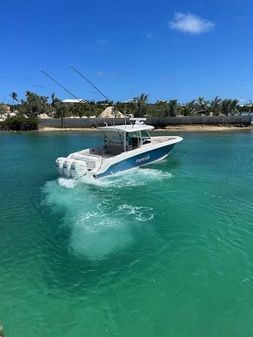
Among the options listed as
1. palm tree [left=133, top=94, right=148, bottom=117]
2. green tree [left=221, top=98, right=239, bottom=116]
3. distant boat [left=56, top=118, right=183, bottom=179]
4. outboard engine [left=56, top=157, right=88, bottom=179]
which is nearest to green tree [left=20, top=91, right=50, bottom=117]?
palm tree [left=133, top=94, right=148, bottom=117]

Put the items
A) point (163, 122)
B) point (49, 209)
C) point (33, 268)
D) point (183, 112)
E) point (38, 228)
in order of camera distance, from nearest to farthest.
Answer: point (33, 268) → point (38, 228) → point (49, 209) → point (163, 122) → point (183, 112)

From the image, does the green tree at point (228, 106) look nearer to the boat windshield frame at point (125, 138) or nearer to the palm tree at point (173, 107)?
the palm tree at point (173, 107)

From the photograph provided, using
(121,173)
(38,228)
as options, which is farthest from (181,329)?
(121,173)

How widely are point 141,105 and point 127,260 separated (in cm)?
9257

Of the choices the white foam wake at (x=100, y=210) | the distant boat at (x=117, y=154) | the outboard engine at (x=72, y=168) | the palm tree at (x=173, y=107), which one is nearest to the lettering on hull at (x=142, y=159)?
the distant boat at (x=117, y=154)

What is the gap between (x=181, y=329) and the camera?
8727 millimetres

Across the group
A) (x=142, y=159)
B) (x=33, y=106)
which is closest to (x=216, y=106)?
(x=33, y=106)

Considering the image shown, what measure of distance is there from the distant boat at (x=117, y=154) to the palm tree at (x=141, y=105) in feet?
237

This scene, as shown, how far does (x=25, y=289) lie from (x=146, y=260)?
3.84 metres

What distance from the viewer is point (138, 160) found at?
26656 mm

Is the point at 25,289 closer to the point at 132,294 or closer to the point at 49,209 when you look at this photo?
the point at 132,294

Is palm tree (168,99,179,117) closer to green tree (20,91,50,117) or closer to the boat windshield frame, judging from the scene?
green tree (20,91,50,117)

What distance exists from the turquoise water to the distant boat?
1237mm

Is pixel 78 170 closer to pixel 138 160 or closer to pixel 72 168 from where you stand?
pixel 72 168
